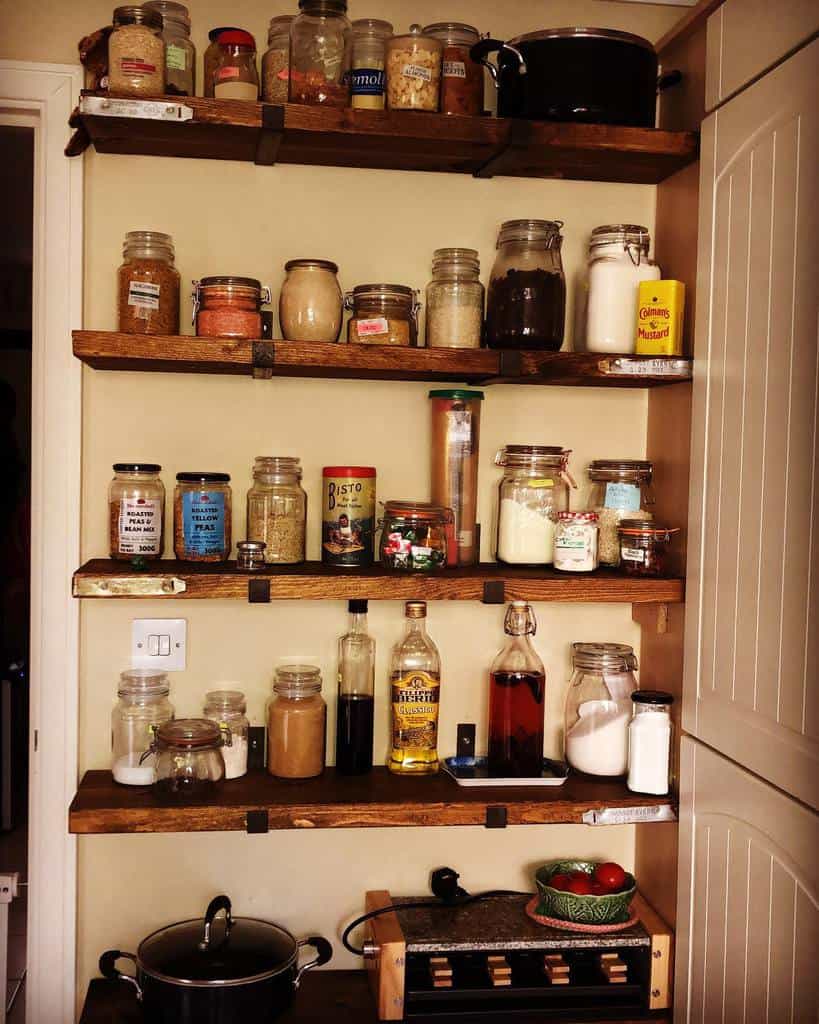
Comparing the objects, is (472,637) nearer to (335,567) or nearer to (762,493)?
(335,567)

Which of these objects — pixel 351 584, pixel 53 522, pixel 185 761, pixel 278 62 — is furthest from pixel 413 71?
pixel 185 761

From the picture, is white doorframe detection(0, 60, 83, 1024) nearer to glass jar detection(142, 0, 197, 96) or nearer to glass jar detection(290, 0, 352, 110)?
glass jar detection(142, 0, 197, 96)

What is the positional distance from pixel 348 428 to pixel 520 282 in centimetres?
43

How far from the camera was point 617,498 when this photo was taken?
1990 millimetres

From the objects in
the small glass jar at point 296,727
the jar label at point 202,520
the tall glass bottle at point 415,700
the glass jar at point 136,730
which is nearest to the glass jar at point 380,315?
the jar label at point 202,520

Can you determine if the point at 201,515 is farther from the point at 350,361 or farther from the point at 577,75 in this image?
the point at 577,75

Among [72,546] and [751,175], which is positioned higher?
[751,175]

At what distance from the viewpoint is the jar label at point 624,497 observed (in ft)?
6.52

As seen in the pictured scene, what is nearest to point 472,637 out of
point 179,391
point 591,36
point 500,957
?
point 500,957

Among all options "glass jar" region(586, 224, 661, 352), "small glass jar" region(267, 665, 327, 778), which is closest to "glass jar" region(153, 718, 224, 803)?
"small glass jar" region(267, 665, 327, 778)

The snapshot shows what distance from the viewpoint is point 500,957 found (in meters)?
1.83

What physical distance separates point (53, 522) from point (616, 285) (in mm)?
1117

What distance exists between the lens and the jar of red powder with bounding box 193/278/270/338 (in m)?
1.79

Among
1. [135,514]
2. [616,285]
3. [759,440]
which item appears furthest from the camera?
[616,285]
